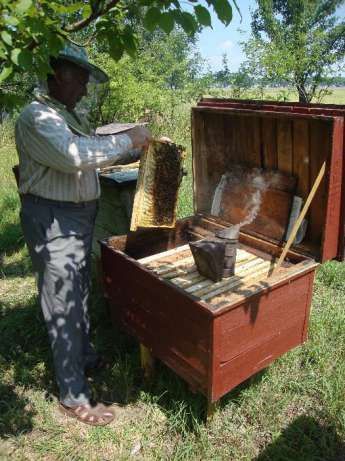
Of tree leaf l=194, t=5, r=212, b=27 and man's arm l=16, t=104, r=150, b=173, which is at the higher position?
tree leaf l=194, t=5, r=212, b=27

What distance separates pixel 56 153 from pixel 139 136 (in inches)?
23.0

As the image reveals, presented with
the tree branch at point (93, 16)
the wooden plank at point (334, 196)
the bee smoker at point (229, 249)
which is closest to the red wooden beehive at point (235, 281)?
the wooden plank at point (334, 196)

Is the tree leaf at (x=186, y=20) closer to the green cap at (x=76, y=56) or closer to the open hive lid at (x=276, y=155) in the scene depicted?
the green cap at (x=76, y=56)

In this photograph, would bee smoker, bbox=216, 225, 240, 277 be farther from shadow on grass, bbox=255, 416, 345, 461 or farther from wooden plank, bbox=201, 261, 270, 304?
shadow on grass, bbox=255, 416, 345, 461

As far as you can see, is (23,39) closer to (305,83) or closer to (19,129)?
(19,129)

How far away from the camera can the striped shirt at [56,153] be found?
2189 millimetres

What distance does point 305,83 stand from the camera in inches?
530

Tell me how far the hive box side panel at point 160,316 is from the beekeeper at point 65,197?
0.76 ft

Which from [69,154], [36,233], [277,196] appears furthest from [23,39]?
[277,196]

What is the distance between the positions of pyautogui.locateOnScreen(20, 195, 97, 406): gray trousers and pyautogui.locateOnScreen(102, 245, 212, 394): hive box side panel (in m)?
0.25

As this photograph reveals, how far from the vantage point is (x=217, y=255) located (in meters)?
2.66

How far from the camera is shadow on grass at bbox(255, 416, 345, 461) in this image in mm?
2449

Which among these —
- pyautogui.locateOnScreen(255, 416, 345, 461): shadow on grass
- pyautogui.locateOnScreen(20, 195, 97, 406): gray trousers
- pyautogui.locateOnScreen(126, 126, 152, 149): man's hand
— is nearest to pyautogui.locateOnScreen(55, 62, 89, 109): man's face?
pyautogui.locateOnScreen(126, 126, 152, 149): man's hand

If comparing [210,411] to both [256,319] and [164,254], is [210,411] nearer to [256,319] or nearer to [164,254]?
[256,319]
